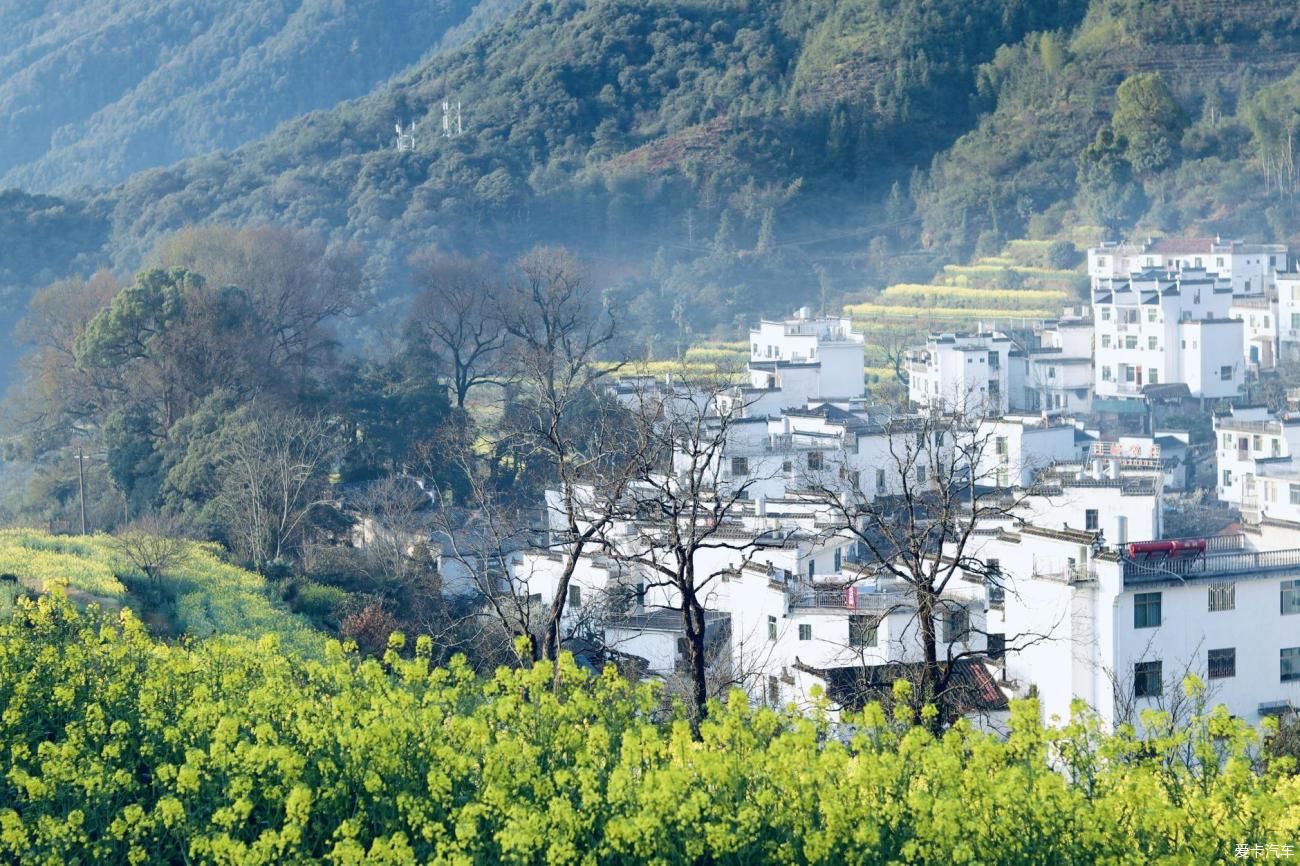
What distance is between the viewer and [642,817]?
25.9ft

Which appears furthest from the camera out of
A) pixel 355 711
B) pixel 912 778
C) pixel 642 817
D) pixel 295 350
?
pixel 295 350

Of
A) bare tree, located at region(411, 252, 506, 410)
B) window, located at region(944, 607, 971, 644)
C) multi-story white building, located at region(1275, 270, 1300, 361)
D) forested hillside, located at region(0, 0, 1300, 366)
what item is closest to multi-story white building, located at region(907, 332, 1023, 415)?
multi-story white building, located at region(1275, 270, 1300, 361)

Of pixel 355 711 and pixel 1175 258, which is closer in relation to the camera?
pixel 355 711

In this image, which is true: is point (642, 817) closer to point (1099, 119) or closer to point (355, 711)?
point (355, 711)

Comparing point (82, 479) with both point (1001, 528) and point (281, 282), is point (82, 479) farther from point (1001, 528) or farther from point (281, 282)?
point (1001, 528)

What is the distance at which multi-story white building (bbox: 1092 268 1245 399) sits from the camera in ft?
121

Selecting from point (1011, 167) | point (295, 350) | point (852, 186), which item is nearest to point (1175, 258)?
point (1011, 167)

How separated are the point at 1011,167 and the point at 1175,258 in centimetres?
1091

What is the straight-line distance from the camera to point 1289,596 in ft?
57.3

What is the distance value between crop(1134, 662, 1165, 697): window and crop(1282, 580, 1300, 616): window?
1.37m

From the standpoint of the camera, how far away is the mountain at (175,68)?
78.1 metres

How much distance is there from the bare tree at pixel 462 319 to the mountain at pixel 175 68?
130 ft

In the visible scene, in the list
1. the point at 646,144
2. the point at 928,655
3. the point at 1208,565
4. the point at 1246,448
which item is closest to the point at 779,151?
the point at 646,144

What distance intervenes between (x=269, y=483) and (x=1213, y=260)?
25507mm
